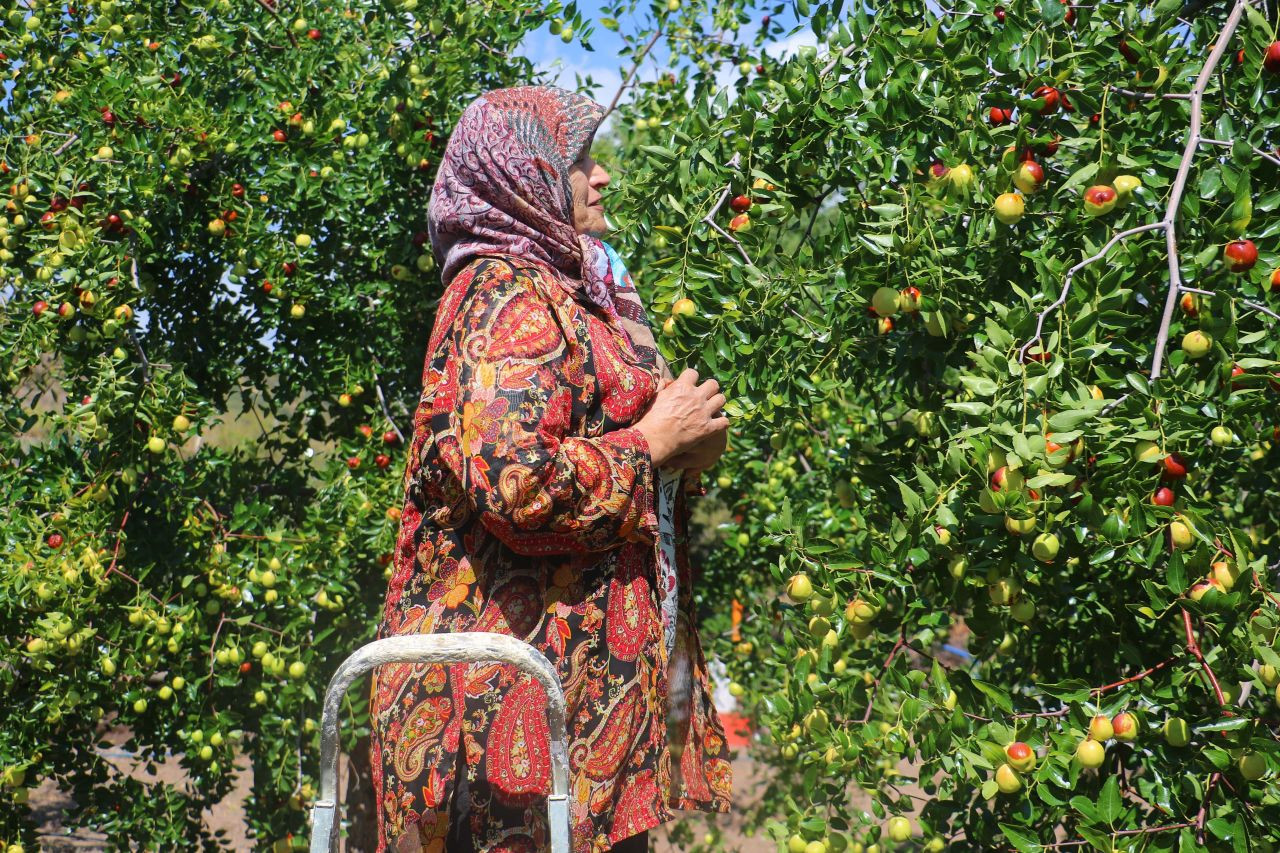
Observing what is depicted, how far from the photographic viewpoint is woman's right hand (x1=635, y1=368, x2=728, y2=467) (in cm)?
173

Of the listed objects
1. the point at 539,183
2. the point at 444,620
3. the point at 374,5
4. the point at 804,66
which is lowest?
the point at 444,620

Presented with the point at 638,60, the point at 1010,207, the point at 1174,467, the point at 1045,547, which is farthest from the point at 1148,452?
the point at 638,60

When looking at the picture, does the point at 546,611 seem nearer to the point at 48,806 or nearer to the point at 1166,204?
the point at 1166,204

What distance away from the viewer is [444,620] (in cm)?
165

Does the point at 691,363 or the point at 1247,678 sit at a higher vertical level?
the point at 691,363

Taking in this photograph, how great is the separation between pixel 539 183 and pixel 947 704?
0.91 m

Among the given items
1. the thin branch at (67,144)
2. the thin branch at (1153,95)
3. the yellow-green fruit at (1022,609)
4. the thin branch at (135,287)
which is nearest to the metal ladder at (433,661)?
the yellow-green fruit at (1022,609)

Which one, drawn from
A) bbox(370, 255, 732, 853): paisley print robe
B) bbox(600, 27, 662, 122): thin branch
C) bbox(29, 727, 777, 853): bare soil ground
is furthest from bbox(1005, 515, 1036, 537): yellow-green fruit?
bbox(29, 727, 777, 853): bare soil ground

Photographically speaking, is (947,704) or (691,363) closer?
(947,704)

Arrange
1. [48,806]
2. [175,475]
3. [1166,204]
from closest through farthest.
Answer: [1166,204] → [175,475] → [48,806]

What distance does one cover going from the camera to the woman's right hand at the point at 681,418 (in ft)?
5.66

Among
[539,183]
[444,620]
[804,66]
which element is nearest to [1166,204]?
[804,66]

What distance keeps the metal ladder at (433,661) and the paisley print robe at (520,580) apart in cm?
17

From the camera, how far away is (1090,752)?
147 centimetres
